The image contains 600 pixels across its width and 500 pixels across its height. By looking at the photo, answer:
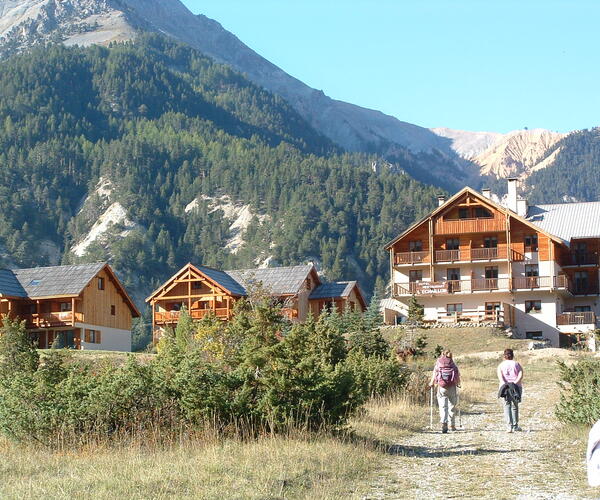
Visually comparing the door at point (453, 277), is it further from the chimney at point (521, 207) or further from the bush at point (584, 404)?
the bush at point (584, 404)

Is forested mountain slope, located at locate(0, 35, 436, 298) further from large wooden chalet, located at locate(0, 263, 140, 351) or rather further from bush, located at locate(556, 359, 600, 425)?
bush, located at locate(556, 359, 600, 425)

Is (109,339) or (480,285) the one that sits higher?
(480,285)

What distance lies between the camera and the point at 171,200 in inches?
6555

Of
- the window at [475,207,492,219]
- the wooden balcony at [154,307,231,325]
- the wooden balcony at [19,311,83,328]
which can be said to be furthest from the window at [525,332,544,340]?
the wooden balcony at [19,311,83,328]

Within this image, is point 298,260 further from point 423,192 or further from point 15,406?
point 15,406

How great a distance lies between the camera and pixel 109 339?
216 ft

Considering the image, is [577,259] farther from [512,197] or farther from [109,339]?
[109,339]

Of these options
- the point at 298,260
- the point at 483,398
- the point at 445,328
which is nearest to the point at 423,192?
the point at 298,260

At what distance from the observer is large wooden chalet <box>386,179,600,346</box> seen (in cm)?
6134

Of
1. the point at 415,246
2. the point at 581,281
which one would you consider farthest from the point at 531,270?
the point at 415,246

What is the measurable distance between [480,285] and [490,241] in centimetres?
308

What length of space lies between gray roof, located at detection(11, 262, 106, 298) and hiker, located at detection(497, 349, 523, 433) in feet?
144

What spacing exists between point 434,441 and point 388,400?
6.10 m

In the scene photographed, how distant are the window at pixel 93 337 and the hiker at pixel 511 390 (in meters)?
46.1
